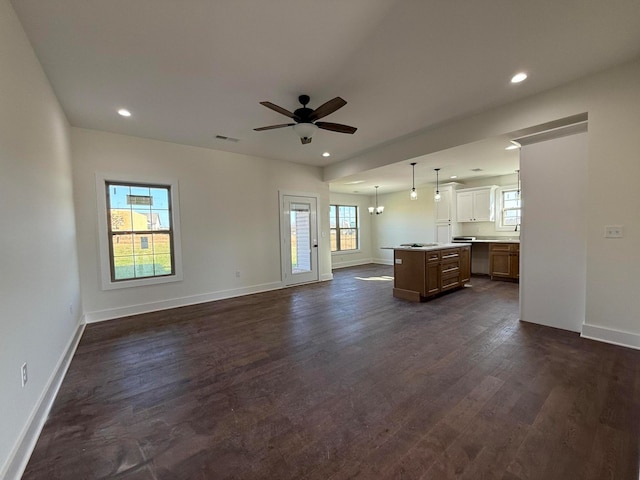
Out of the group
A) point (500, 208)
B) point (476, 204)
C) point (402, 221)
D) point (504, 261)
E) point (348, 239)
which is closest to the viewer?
point (504, 261)

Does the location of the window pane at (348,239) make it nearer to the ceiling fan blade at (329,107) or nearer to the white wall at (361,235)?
the white wall at (361,235)

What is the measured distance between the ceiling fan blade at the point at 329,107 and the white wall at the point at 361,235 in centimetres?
609

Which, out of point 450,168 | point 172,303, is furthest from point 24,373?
point 450,168

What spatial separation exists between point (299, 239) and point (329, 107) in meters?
3.87

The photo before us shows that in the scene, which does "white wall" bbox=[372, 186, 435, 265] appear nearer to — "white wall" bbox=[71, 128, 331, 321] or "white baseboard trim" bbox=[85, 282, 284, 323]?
"white wall" bbox=[71, 128, 331, 321]

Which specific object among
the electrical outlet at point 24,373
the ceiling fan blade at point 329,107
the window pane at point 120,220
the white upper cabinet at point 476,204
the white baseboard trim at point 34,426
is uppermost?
the ceiling fan blade at point 329,107

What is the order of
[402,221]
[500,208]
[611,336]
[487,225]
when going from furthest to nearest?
A: [402,221] < [487,225] < [500,208] < [611,336]

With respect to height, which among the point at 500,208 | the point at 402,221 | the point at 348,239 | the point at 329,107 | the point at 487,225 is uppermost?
the point at 329,107

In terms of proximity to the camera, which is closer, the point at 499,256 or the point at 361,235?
the point at 499,256

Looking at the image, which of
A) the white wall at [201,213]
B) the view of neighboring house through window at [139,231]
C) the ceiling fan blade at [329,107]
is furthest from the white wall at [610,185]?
the view of neighboring house through window at [139,231]

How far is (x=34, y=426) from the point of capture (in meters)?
1.75

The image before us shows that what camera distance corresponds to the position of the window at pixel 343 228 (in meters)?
9.19

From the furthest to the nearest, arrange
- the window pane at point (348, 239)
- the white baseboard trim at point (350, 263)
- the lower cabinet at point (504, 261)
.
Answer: the window pane at point (348, 239)
the white baseboard trim at point (350, 263)
the lower cabinet at point (504, 261)

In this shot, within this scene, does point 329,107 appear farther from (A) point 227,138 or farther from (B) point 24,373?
(B) point 24,373
